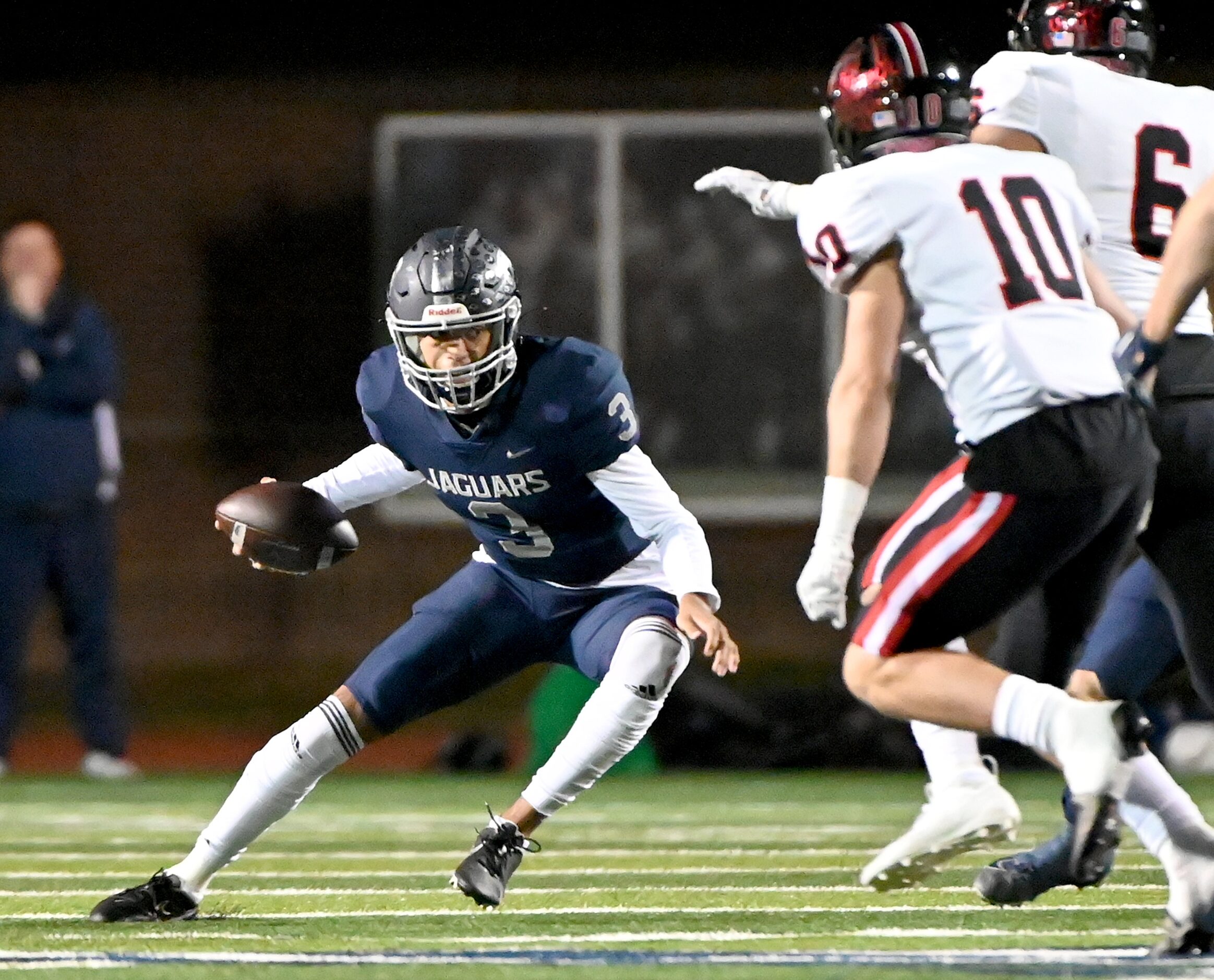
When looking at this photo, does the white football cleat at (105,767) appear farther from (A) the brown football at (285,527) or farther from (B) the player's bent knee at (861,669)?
(B) the player's bent knee at (861,669)

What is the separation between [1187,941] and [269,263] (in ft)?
25.3

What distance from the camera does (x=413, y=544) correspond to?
10766mm

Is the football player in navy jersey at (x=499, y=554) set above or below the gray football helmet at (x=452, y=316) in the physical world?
below

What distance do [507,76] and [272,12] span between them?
3.46 ft

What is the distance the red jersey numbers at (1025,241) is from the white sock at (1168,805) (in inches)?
30.5

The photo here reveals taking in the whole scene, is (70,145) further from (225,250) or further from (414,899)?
(414,899)

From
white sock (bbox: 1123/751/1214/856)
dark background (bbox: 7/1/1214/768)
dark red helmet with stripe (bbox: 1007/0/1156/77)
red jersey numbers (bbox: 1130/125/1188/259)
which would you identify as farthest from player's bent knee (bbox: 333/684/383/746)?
dark background (bbox: 7/1/1214/768)

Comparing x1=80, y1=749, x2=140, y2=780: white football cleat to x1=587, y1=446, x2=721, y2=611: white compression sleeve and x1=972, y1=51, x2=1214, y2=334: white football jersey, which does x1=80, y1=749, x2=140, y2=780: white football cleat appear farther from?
x1=972, y1=51, x2=1214, y2=334: white football jersey

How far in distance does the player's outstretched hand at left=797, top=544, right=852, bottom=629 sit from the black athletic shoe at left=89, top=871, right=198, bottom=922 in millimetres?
1376

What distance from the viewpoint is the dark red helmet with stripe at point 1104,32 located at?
4250 millimetres

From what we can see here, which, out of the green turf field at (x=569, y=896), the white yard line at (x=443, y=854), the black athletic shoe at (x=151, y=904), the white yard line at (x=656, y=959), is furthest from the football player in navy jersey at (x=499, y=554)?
the white yard line at (x=443, y=854)

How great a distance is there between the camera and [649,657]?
14.3ft

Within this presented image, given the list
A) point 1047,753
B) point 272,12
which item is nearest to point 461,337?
point 1047,753

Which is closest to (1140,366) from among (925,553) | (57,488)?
(925,553)
